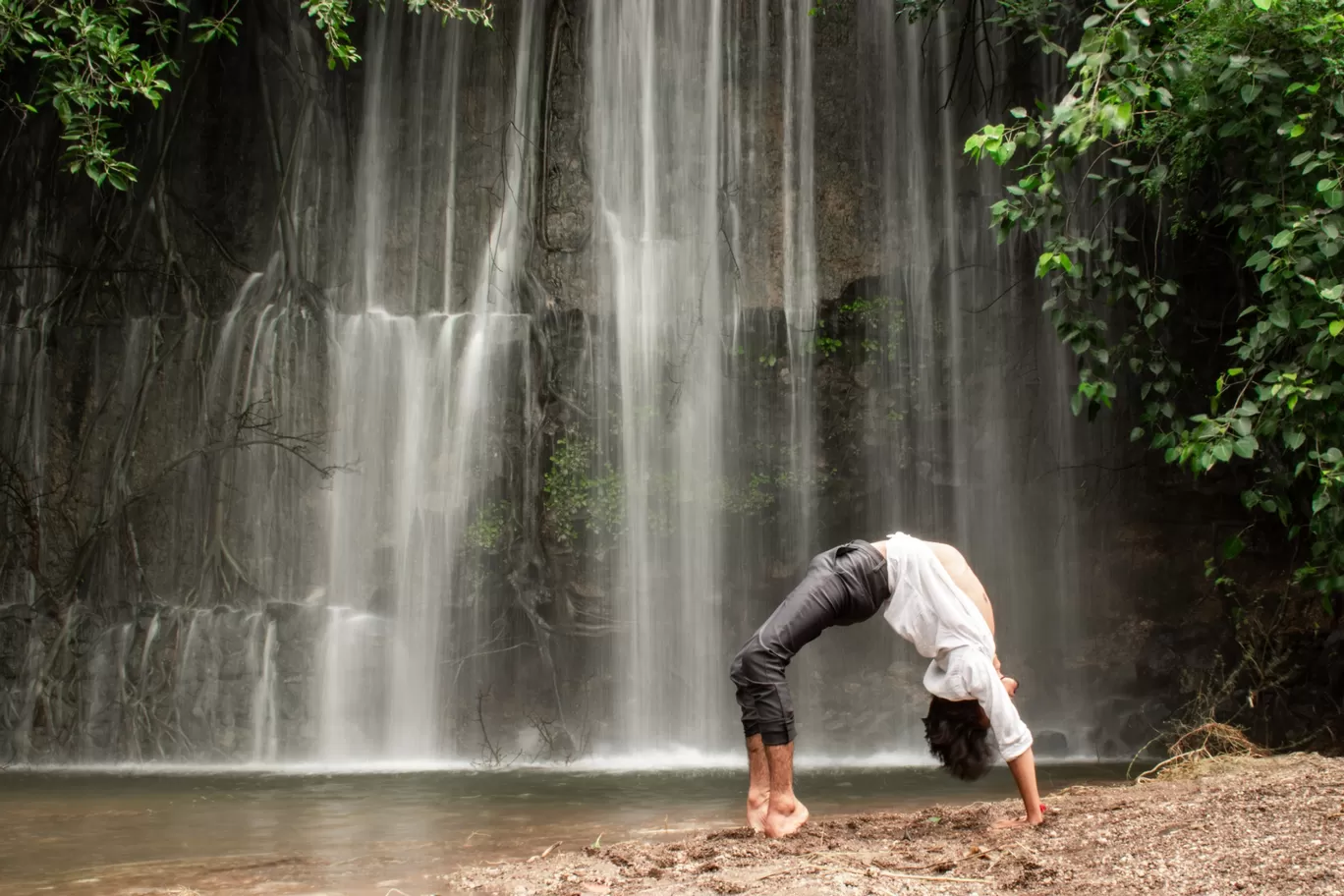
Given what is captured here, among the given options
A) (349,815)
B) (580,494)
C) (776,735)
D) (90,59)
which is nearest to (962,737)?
(776,735)

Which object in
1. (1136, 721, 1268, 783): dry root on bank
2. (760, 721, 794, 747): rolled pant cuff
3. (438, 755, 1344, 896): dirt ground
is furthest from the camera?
(1136, 721, 1268, 783): dry root on bank

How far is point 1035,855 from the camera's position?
3.02 metres

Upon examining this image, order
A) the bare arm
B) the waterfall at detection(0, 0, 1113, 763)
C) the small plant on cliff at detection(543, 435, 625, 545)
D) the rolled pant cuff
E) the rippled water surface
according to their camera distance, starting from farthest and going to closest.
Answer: the small plant on cliff at detection(543, 435, 625, 545) < the waterfall at detection(0, 0, 1113, 763) < the rippled water surface < the bare arm < the rolled pant cuff

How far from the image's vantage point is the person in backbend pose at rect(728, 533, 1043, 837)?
137 inches

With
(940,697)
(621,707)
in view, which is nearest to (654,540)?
(621,707)

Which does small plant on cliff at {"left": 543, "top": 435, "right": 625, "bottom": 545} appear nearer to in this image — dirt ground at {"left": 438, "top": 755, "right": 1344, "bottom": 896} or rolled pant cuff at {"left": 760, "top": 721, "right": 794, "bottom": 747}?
dirt ground at {"left": 438, "top": 755, "right": 1344, "bottom": 896}

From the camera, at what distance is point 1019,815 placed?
3.68 meters

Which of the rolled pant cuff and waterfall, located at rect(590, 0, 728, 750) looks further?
waterfall, located at rect(590, 0, 728, 750)

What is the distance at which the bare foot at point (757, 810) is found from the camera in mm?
3641

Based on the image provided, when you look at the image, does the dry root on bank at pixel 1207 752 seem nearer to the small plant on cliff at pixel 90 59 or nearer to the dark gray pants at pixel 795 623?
the dark gray pants at pixel 795 623

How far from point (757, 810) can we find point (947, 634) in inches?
31.8

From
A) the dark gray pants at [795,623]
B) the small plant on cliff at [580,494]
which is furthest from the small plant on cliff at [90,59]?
the dark gray pants at [795,623]

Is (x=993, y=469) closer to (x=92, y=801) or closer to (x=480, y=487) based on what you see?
(x=480, y=487)

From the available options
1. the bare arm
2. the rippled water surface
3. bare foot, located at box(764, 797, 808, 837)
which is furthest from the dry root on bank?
bare foot, located at box(764, 797, 808, 837)
